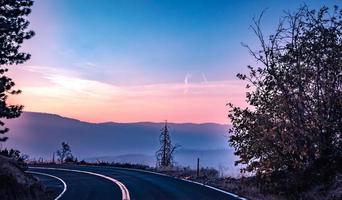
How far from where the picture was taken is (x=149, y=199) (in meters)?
18.9

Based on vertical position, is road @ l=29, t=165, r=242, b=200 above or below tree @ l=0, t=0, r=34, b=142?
below

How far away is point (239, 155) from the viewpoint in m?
20.7

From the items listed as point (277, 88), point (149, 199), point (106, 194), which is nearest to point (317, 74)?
point (277, 88)

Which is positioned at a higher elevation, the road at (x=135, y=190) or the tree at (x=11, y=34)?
the tree at (x=11, y=34)

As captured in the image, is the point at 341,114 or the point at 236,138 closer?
the point at 341,114

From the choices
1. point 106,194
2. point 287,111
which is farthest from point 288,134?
point 106,194

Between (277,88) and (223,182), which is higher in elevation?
(277,88)

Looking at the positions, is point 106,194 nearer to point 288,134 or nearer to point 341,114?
point 288,134

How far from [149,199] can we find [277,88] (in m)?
6.39

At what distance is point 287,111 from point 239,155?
2.81m

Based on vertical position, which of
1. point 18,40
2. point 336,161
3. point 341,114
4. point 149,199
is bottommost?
point 149,199

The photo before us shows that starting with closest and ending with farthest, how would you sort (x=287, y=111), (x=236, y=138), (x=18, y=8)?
(x=287, y=111), (x=236, y=138), (x=18, y=8)

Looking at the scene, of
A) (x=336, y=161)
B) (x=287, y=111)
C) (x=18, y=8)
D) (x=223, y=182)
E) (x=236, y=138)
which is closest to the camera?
(x=336, y=161)

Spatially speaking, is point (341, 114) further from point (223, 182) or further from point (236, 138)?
point (223, 182)
